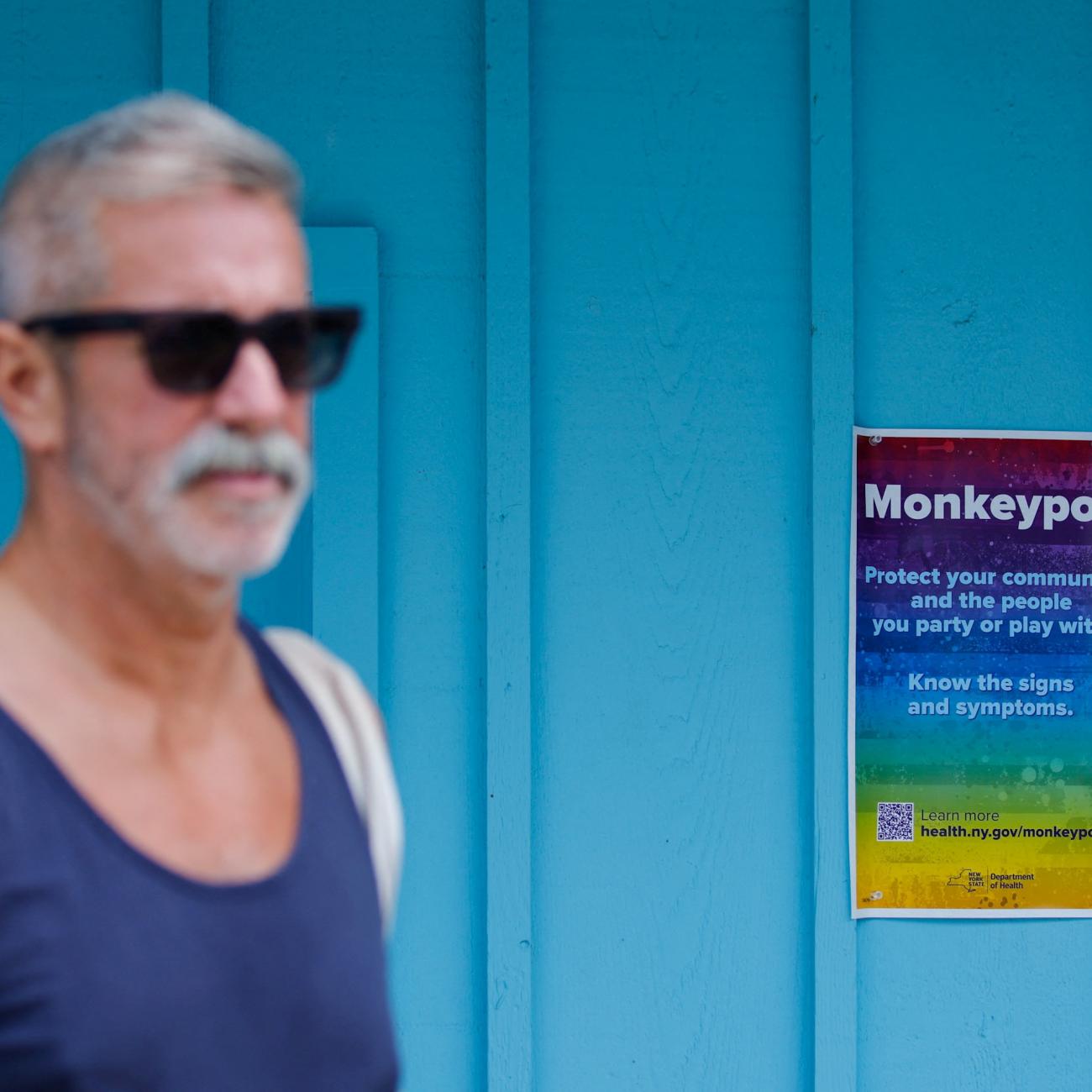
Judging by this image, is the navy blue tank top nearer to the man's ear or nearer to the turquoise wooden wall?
the man's ear

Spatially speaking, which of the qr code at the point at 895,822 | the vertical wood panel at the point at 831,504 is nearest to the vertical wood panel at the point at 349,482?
the vertical wood panel at the point at 831,504

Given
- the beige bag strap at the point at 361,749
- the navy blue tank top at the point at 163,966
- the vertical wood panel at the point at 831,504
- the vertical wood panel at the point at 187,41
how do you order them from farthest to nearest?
the vertical wood panel at the point at 831,504 → the vertical wood panel at the point at 187,41 → the beige bag strap at the point at 361,749 → the navy blue tank top at the point at 163,966

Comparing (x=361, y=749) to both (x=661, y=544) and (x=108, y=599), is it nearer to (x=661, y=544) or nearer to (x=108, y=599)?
(x=108, y=599)

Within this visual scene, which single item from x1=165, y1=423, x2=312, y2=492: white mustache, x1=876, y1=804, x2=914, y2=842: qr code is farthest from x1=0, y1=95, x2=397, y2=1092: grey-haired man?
x1=876, y1=804, x2=914, y2=842: qr code

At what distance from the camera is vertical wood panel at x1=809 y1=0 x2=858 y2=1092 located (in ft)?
11.1

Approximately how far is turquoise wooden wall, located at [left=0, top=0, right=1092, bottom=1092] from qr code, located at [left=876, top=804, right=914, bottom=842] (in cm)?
10

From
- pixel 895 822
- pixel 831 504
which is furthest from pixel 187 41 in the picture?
pixel 895 822

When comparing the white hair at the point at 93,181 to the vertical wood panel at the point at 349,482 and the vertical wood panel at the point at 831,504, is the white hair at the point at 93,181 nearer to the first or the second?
the vertical wood panel at the point at 349,482

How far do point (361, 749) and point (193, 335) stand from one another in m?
0.51

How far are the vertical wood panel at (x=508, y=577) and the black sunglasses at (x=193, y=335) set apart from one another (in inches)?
74.0

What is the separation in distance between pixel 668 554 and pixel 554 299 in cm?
64

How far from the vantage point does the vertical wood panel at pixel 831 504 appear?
3.37m

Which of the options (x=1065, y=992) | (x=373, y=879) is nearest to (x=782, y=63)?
(x=1065, y=992)

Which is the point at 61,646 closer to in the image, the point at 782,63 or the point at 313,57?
the point at 313,57
